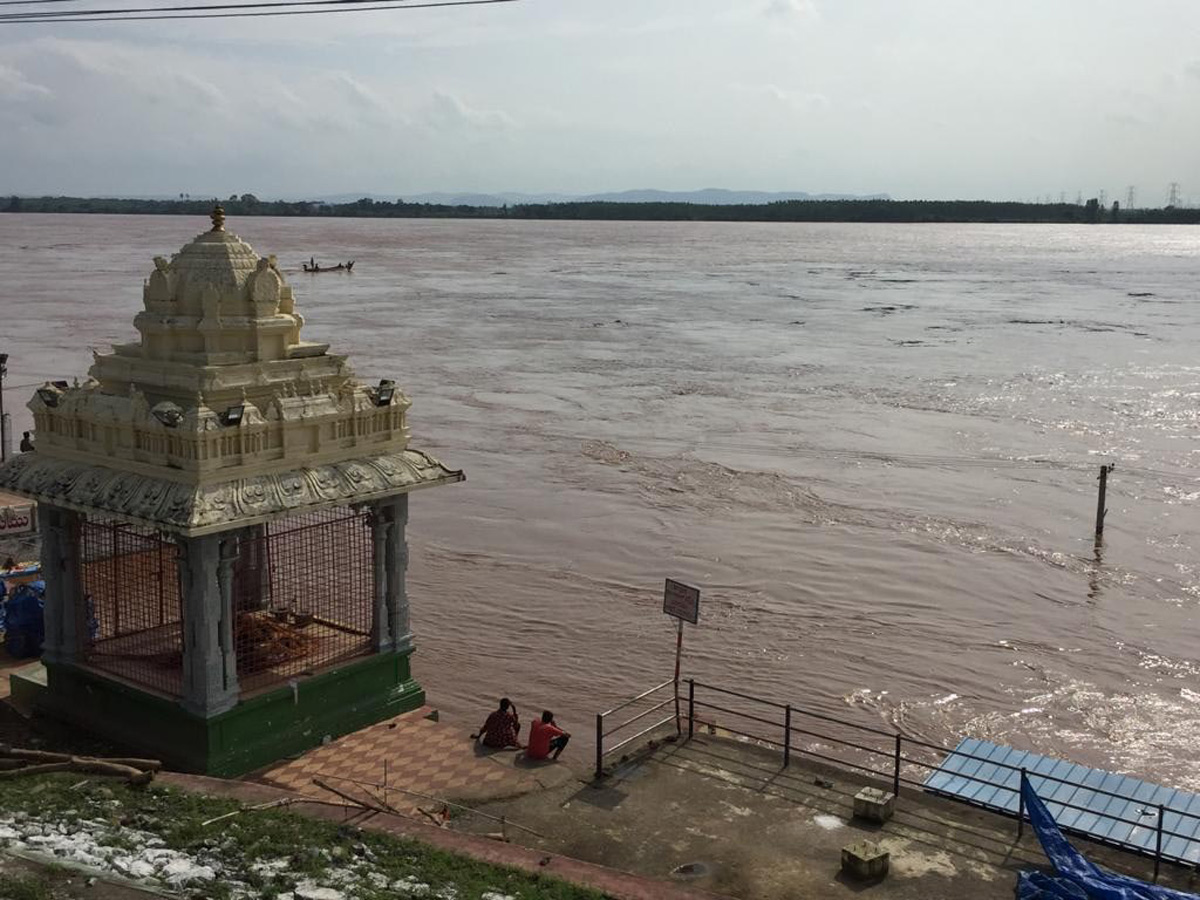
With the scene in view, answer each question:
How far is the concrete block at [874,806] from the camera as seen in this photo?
11.6m

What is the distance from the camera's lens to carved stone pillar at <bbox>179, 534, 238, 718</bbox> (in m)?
12.1

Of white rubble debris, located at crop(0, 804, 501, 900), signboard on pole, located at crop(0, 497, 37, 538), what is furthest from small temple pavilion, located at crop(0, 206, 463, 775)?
signboard on pole, located at crop(0, 497, 37, 538)

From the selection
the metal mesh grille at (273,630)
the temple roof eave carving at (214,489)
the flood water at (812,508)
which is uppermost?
the temple roof eave carving at (214,489)

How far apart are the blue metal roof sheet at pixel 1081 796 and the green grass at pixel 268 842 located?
4387 mm

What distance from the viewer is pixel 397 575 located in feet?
45.7

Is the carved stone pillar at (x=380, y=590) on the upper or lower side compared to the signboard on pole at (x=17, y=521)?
upper

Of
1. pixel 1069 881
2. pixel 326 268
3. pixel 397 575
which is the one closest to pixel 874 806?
pixel 1069 881

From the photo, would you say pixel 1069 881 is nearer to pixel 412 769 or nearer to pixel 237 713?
pixel 412 769

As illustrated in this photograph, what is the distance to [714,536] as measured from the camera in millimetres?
27422

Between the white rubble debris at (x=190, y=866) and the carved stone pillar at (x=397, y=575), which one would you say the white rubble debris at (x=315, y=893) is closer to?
the white rubble debris at (x=190, y=866)

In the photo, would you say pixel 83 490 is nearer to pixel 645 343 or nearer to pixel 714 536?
pixel 714 536

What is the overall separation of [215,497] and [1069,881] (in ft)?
26.4

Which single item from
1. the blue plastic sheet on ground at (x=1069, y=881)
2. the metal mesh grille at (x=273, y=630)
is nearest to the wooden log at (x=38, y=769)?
the metal mesh grille at (x=273, y=630)

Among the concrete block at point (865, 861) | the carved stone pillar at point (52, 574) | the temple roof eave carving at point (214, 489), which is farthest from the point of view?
the carved stone pillar at point (52, 574)
